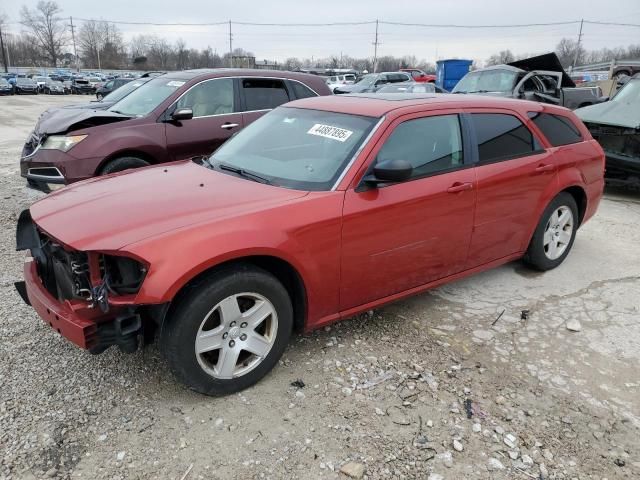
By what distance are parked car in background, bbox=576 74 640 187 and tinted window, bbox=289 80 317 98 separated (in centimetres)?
436

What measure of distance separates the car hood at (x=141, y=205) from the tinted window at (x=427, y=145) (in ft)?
2.65

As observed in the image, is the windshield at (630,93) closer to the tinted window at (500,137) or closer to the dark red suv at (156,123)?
the dark red suv at (156,123)

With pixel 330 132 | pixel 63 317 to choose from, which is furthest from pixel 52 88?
pixel 63 317

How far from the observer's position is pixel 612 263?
512 centimetres

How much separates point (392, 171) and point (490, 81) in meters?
10.8

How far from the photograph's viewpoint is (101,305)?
2.56 meters

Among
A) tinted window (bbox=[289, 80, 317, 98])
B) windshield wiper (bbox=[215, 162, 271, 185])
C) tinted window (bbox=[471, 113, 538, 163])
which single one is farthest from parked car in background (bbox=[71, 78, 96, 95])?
tinted window (bbox=[471, 113, 538, 163])

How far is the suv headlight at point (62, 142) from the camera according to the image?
584 cm

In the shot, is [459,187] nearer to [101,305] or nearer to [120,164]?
[101,305]

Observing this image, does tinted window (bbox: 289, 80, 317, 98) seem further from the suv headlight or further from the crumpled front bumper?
the crumpled front bumper

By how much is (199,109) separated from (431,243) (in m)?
4.16

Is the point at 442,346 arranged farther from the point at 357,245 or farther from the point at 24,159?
the point at 24,159

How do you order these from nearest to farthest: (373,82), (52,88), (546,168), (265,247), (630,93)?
(265,247)
(546,168)
(630,93)
(373,82)
(52,88)

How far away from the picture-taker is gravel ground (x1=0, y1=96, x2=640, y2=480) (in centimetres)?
248
